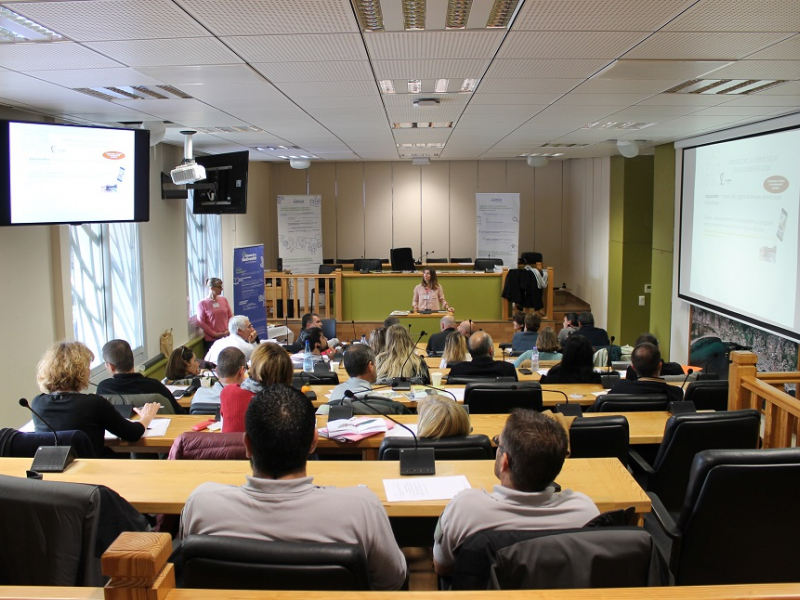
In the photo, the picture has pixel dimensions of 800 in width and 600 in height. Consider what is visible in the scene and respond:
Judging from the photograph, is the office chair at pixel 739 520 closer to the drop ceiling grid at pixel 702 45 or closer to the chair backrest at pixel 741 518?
the chair backrest at pixel 741 518

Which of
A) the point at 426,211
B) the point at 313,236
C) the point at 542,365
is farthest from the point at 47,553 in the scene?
the point at 426,211

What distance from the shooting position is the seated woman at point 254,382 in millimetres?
3408

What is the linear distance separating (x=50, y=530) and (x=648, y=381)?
3298 millimetres

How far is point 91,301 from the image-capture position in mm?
6352

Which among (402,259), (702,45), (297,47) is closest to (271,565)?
(297,47)

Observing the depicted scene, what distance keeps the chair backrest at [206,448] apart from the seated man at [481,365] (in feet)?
7.42

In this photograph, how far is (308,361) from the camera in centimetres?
604

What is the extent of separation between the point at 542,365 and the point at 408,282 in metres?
4.64

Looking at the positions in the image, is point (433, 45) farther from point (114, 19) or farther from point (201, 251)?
point (201, 251)

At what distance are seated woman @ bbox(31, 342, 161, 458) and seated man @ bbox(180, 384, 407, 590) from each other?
1.47 meters

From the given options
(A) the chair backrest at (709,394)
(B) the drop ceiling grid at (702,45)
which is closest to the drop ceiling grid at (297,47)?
(B) the drop ceiling grid at (702,45)

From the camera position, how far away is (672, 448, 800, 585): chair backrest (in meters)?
2.30

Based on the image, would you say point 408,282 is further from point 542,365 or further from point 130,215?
point 130,215

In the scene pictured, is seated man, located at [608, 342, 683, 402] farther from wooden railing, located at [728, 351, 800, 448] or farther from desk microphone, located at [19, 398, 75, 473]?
desk microphone, located at [19, 398, 75, 473]
